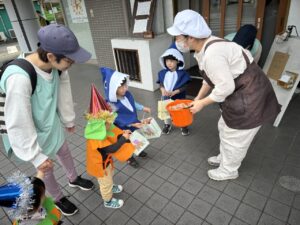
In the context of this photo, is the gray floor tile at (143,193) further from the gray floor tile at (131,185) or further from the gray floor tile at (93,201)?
the gray floor tile at (93,201)

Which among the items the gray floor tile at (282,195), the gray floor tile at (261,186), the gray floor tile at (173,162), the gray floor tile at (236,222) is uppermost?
the gray floor tile at (173,162)

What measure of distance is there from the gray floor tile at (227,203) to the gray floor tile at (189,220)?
276mm

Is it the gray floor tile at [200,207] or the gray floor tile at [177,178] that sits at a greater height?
the gray floor tile at [177,178]

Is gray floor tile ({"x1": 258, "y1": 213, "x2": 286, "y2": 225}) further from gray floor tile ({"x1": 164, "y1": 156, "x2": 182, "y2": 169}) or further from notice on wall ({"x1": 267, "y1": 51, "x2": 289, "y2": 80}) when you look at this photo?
notice on wall ({"x1": 267, "y1": 51, "x2": 289, "y2": 80})

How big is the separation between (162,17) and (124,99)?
126 inches

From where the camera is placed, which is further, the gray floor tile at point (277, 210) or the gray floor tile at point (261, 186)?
the gray floor tile at point (261, 186)

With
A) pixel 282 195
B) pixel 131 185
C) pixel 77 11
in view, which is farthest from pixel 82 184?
pixel 77 11

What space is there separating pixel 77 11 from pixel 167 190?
268 inches

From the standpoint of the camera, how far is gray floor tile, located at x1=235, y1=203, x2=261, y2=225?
2170 millimetres

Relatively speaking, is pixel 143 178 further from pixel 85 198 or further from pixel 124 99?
pixel 124 99

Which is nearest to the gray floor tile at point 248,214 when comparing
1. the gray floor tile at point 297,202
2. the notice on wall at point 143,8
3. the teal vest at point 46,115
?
the gray floor tile at point 297,202

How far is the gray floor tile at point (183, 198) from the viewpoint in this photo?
2414 mm

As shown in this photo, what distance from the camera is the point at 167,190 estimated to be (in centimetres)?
260

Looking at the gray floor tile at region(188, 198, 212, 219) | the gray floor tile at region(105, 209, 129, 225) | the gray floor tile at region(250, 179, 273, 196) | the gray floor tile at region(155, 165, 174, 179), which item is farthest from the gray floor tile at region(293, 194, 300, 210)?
the gray floor tile at region(105, 209, 129, 225)
